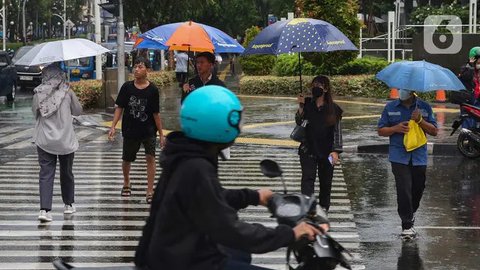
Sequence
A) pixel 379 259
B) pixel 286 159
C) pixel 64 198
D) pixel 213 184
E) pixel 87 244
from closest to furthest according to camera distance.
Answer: pixel 213 184 < pixel 379 259 < pixel 87 244 < pixel 64 198 < pixel 286 159

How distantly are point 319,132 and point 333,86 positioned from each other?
21.1m

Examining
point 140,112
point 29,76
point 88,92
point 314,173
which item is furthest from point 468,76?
point 29,76

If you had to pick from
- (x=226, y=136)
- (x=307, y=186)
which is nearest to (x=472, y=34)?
(x=307, y=186)

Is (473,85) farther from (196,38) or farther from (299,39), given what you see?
(299,39)

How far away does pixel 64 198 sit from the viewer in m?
11.1

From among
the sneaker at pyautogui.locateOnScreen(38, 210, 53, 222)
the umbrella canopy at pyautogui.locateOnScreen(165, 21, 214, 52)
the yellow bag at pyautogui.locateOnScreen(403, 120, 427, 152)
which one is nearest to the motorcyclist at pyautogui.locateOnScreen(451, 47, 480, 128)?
the umbrella canopy at pyautogui.locateOnScreen(165, 21, 214, 52)

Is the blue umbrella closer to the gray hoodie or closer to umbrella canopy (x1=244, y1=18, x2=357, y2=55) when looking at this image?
umbrella canopy (x1=244, y1=18, x2=357, y2=55)

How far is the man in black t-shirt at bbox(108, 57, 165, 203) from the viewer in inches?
461

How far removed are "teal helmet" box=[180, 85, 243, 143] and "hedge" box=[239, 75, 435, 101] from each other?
23.7m

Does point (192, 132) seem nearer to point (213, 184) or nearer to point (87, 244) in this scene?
point (213, 184)

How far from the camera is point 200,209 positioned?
4168mm

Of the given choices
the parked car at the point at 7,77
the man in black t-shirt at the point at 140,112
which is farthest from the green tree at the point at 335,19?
the man in black t-shirt at the point at 140,112

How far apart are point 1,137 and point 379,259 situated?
41.4 feet

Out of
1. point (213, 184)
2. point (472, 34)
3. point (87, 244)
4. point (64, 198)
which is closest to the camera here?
point (213, 184)
